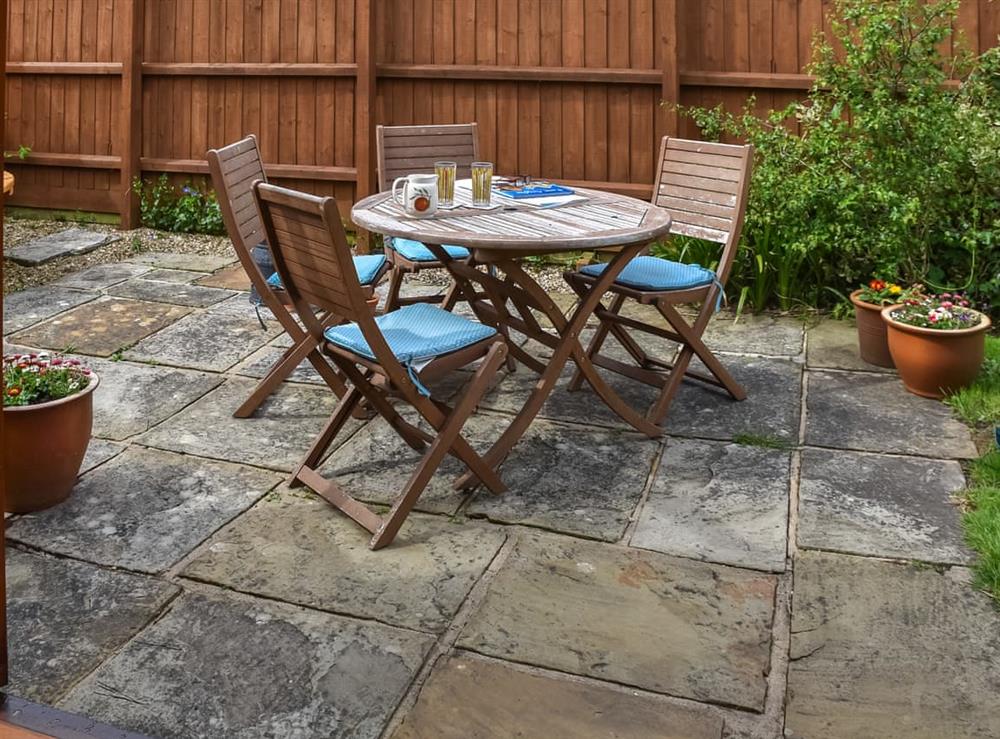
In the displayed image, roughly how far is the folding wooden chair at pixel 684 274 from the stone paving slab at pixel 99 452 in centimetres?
166

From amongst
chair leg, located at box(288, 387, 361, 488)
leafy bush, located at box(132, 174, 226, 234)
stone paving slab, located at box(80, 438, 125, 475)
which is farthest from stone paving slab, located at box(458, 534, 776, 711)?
leafy bush, located at box(132, 174, 226, 234)

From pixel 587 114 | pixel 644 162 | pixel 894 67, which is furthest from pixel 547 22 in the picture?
pixel 894 67

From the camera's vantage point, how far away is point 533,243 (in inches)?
120

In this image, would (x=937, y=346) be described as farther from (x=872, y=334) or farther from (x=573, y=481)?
(x=573, y=481)

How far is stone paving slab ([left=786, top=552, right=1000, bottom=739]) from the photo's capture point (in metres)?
2.04

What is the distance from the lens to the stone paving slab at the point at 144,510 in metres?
2.74

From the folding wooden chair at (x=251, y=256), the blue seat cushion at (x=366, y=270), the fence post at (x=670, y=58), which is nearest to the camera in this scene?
the folding wooden chair at (x=251, y=256)

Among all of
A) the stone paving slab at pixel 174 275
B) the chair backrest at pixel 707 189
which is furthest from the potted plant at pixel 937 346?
the stone paving slab at pixel 174 275

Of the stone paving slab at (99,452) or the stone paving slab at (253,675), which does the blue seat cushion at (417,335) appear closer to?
the stone paving slab at (253,675)

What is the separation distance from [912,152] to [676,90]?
1442 mm

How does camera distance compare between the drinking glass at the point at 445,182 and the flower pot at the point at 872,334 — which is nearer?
the drinking glass at the point at 445,182

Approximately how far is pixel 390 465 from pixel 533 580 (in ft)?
2.91

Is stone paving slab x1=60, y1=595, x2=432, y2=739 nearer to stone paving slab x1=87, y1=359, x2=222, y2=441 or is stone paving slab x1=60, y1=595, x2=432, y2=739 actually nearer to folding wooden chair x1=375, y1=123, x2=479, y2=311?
stone paving slab x1=87, y1=359, x2=222, y2=441

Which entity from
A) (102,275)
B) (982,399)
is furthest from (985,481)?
(102,275)
